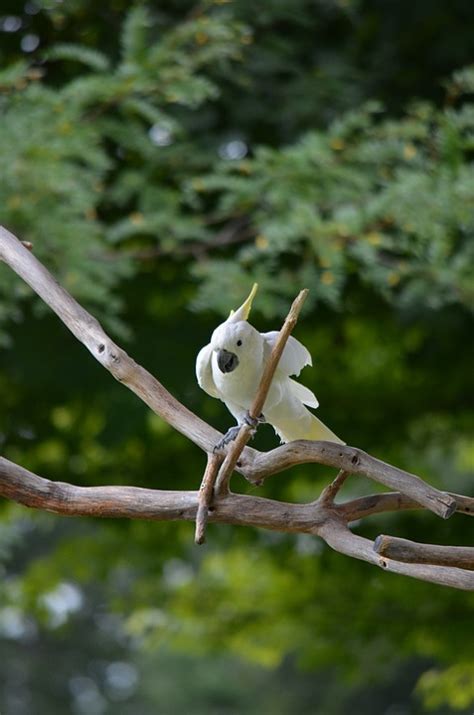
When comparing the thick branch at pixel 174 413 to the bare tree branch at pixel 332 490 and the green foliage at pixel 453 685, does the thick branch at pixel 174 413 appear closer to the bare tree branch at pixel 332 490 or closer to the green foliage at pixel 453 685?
the bare tree branch at pixel 332 490

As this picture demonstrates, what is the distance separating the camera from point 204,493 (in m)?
1.46

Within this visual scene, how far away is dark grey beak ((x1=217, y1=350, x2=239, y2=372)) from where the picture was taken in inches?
60.2

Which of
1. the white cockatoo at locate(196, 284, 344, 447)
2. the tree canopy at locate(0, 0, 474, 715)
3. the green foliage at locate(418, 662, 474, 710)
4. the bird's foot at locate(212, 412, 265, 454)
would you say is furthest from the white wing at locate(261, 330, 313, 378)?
the green foliage at locate(418, 662, 474, 710)

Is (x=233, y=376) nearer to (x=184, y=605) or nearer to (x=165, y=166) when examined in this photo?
(x=165, y=166)

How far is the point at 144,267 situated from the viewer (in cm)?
398

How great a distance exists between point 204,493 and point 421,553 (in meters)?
0.30

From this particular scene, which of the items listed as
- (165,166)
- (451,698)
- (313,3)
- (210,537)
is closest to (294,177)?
(165,166)

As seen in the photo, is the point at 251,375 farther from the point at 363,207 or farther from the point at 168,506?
the point at 363,207

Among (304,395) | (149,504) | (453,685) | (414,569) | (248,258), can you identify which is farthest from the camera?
(453,685)

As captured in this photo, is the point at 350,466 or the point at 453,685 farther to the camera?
the point at 453,685

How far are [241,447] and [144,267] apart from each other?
2.65m

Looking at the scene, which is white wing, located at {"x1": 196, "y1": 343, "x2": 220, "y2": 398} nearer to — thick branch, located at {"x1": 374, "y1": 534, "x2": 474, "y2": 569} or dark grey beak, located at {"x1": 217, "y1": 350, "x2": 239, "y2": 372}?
dark grey beak, located at {"x1": 217, "y1": 350, "x2": 239, "y2": 372}

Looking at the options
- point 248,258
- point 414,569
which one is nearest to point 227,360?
point 414,569

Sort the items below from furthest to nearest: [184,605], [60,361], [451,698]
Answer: [184,605] → [451,698] → [60,361]
